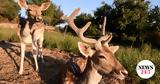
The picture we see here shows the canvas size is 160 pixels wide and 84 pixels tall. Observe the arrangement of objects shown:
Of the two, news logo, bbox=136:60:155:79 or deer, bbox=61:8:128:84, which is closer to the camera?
deer, bbox=61:8:128:84

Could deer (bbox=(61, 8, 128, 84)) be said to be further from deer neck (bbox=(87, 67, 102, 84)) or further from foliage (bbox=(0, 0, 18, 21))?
foliage (bbox=(0, 0, 18, 21))

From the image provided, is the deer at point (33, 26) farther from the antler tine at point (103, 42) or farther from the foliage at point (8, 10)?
the foliage at point (8, 10)

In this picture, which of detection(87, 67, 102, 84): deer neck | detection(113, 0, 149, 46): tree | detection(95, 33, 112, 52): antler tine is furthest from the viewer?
detection(113, 0, 149, 46): tree

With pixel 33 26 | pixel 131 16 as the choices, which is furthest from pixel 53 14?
pixel 33 26

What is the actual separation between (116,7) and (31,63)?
24.7m

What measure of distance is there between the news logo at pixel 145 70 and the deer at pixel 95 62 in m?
0.32

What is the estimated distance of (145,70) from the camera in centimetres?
1091

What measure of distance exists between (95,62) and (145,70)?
3.59 ft

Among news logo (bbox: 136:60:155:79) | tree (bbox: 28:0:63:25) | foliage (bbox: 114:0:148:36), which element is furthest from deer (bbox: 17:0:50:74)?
tree (bbox: 28:0:63:25)

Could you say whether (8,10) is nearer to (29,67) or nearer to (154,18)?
(154,18)

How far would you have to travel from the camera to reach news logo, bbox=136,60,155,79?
10844 millimetres

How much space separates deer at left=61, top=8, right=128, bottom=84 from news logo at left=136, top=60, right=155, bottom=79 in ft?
1.06

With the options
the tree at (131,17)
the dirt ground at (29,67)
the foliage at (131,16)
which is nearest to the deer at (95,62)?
the dirt ground at (29,67)

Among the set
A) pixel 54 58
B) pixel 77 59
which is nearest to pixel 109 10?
pixel 54 58
